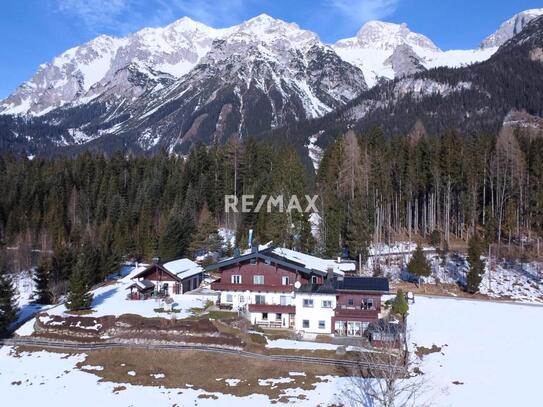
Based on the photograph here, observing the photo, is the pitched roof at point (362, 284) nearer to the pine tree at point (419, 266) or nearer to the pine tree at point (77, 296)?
the pine tree at point (419, 266)

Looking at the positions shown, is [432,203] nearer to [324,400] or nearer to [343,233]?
[343,233]

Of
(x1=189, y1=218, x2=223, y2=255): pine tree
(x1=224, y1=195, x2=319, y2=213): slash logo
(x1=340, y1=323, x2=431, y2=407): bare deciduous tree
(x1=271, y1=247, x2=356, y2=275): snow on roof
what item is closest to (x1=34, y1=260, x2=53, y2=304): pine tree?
(x1=189, y1=218, x2=223, y2=255): pine tree

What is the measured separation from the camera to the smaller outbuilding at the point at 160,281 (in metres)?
53.6

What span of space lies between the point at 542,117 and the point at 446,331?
167 m

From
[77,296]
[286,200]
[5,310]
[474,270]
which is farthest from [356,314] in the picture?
[5,310]

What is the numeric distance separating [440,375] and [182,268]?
34948 mm

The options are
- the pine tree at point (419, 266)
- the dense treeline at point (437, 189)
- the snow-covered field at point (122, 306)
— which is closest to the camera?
the snow-covered field at point (122, 306)

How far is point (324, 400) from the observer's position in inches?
1167

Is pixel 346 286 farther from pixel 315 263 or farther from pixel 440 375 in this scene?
pixel 440 375

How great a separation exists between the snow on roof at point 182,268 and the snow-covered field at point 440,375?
18.9 meters

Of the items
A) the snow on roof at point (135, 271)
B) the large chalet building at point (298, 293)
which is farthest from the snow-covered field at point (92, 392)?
the snow on roof at point (135, 271)

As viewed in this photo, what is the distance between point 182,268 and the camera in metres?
58.5

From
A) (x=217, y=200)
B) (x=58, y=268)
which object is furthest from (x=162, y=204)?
(x=58, y=268)

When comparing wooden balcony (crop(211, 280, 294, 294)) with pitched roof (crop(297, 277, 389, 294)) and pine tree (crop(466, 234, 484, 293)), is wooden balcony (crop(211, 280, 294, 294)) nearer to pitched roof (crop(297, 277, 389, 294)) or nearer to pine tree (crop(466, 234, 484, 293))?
pitched roof (crop(297, 277, 389, 294))
